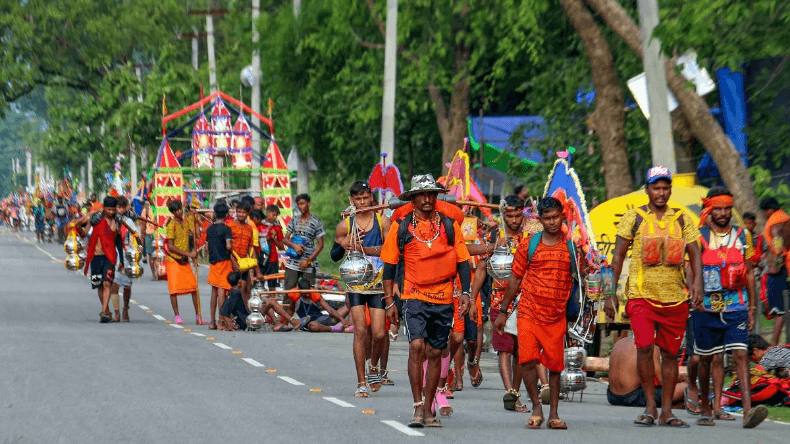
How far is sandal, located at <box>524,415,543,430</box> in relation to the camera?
36.9 ft

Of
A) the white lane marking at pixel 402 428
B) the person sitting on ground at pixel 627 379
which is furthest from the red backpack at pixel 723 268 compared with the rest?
the white lane marking at pixel 402 428

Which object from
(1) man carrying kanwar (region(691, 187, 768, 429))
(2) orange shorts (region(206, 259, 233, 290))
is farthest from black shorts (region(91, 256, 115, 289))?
(1) man carrying kanwar (region(691, 187, 768, 429))

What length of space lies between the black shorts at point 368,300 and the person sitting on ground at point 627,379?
2.03 m

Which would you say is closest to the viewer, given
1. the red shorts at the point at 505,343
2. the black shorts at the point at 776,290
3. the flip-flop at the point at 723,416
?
the flip-flop at the point at 723,416

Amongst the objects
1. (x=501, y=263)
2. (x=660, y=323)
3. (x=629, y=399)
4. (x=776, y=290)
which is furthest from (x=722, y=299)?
(x=776, y=290)

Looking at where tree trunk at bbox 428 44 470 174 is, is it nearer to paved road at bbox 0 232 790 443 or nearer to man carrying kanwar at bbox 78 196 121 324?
man carrying kanwar at bbox 78 196 121 324

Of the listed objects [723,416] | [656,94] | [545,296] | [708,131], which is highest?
[656,94]

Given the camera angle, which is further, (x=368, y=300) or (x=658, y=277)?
(x=368, y=300)

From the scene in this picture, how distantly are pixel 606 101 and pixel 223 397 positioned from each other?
11.6 m

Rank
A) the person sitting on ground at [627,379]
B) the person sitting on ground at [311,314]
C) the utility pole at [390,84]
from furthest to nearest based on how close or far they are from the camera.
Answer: the utility pole at [390,84]
the person sitting on ground at [311,314]
the person sitting on ground at [627,379]

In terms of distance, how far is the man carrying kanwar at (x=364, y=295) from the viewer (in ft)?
44.1

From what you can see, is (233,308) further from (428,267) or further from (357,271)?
(428,267)

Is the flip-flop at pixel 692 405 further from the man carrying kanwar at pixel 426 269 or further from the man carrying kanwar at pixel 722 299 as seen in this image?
the man carrying kanwar at pixel 426 269

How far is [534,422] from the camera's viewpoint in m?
11.2
